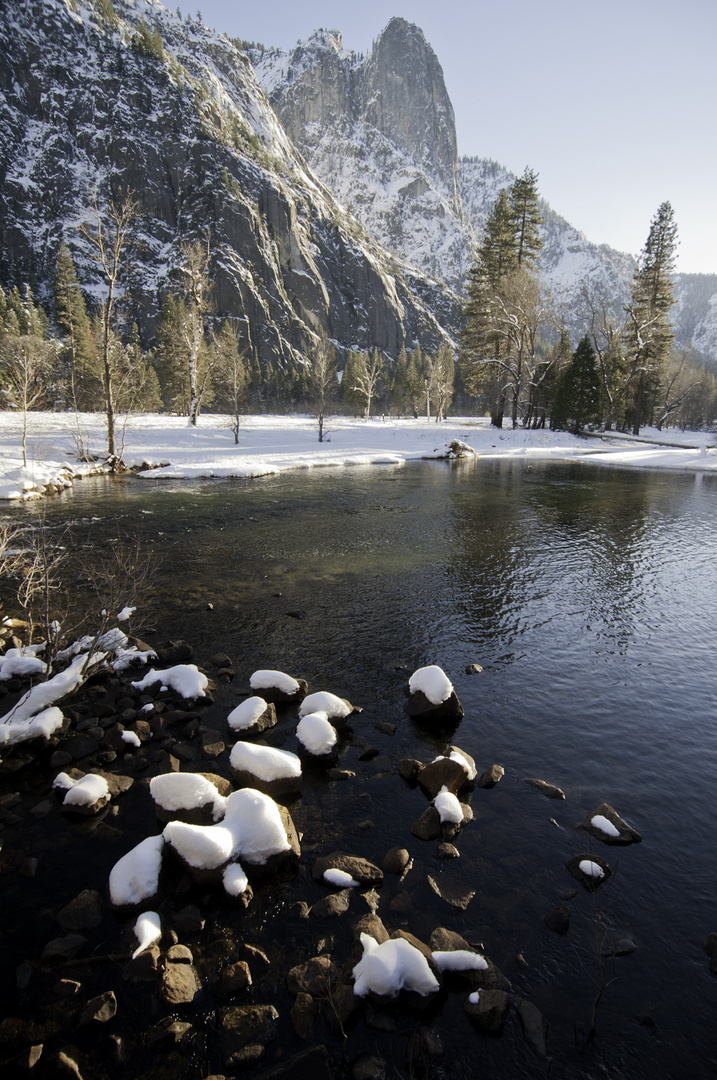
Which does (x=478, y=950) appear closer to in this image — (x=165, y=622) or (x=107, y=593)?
(x=165, y=622)

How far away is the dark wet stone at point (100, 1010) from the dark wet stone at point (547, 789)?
4722mm

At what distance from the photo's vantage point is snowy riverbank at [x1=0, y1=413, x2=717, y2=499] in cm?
3058

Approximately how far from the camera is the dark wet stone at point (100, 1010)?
361cm

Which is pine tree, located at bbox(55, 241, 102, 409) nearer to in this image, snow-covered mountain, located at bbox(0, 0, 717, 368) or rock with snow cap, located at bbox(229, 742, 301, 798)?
snow-covered mountain, located at bbox(0, 0, 717, 368)

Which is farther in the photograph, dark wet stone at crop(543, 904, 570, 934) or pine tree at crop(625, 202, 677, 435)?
pine tree at crop(625, 202, 677, 435)

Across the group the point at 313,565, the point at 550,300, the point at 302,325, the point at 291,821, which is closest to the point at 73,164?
the point at 302,325

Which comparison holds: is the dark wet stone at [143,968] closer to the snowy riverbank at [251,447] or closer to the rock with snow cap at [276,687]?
the rock with snow cap at [276,687]

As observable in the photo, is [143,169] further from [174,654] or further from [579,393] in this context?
[174,654]

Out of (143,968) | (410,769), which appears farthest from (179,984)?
(410,769)

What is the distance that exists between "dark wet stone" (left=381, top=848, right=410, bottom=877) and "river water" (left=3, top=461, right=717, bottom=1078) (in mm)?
112

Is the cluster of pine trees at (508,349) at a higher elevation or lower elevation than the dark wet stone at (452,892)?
higher

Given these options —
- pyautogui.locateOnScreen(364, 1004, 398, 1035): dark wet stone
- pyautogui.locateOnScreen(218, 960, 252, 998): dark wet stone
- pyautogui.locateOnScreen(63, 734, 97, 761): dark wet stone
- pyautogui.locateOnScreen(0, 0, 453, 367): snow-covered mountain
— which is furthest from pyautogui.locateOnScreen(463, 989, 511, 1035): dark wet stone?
pyautogui.locateOnScreen(0, 0, 453, 367): snow-covered mountain

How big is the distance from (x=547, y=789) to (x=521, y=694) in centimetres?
224

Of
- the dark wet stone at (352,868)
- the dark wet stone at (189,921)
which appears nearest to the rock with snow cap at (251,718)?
the dark wet stone at (352,868)
